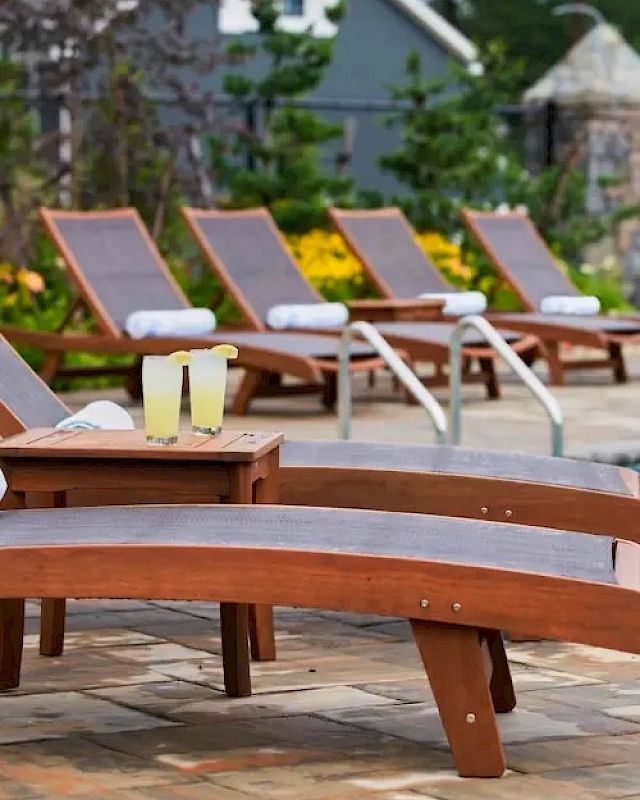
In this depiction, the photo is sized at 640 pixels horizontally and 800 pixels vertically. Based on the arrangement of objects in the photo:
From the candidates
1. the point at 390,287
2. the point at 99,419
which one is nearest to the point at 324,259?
the point at 390,287

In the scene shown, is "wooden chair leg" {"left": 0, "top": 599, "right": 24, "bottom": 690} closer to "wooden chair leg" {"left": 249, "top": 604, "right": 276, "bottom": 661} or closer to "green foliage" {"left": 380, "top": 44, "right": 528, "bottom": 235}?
"wooden chair leg" {"left": 249, "top": 604, "right": 276, "bottom": 661}

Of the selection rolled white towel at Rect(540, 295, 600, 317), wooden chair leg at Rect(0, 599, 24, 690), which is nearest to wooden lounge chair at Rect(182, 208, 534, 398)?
rolled white towel at Rect(540, 295, 600, 317)

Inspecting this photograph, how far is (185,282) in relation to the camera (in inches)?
539

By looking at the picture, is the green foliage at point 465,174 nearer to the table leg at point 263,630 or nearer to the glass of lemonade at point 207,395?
the table leg at point 263,630

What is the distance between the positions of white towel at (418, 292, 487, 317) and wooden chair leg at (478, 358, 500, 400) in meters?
0.46

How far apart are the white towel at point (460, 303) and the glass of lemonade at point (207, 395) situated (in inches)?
272

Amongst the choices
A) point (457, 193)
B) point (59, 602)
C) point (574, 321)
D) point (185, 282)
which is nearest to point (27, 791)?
point (59, 602)

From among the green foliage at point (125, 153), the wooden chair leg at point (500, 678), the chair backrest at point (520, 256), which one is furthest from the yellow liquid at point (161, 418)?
the green foliage at point (125, 153)

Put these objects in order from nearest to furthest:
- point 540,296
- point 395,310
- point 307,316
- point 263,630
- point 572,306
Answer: point 263,630 < point 307,316 < point 395,310 < point 572,306 < point 540,296

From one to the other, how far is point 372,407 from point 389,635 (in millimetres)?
5521

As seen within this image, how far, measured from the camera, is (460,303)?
12086mm

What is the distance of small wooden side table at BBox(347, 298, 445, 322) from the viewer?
11.5 meters

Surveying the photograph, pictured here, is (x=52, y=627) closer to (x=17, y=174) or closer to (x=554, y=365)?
(x=554, y=365)

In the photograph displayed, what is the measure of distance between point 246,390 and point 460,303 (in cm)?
187
